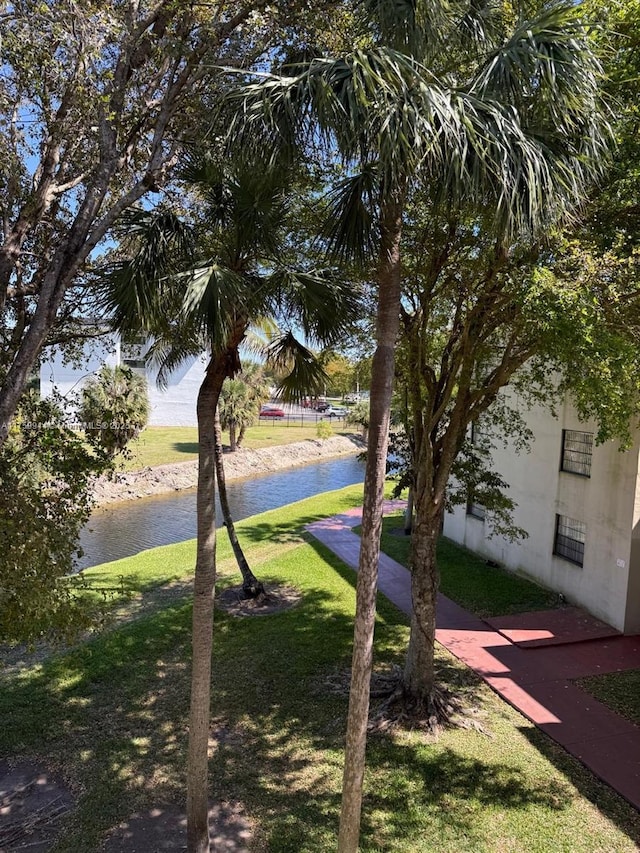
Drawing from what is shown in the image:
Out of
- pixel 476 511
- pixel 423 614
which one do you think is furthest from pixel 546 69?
pixel 476 511

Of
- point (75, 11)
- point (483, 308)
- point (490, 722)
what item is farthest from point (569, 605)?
point (75, 11)

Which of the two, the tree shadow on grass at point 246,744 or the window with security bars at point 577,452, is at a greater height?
the window with security bars at point 577,452

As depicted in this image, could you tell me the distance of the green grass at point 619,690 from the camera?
920cm

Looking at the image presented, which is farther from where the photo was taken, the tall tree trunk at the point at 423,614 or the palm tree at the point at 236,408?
the palm tree at the point at 236,408

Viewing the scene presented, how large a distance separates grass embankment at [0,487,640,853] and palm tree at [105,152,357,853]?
1.50 meters

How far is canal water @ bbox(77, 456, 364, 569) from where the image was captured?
72.5 ft

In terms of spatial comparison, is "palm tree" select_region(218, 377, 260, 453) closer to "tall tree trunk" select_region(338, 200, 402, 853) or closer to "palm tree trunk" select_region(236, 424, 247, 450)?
"palm tree trunk" select_region(236, 424, 247, 450)

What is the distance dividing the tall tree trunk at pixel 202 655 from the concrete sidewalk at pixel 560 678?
16.9ft

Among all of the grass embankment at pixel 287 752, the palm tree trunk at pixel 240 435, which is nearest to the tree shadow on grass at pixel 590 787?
the grass embankment at pixel 287 752

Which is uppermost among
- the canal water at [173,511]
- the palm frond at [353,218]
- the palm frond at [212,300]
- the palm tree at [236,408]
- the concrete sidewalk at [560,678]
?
the palm frond at [353,218]

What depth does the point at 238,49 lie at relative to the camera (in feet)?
24.6

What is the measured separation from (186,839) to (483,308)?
755cm

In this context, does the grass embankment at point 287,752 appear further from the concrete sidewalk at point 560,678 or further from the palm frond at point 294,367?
the palm frond at point 294,367

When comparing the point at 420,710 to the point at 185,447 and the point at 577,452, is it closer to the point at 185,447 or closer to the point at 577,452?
the point at 577,452
